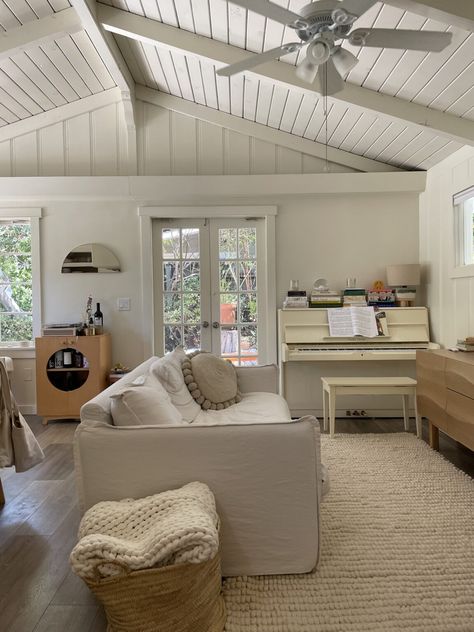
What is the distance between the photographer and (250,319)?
4504mm

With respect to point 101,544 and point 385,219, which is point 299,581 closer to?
point 101,544

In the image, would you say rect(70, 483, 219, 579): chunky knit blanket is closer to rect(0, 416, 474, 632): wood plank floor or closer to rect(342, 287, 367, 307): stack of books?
rect(0, 416, 474, 632): wood plank floor

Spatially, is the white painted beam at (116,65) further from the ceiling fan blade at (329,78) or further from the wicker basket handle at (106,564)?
the wicker basket handle at (106,564)

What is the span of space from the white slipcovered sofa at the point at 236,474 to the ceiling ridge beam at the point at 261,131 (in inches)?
130

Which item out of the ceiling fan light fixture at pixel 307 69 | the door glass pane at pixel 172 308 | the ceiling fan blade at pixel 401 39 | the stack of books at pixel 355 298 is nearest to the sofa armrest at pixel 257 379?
the stack of books at pixel 355 298

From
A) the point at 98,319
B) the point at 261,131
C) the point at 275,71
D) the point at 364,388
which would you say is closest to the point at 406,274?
the point at 364,388

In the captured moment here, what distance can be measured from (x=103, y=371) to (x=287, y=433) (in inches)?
111

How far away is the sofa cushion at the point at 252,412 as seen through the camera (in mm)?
2559

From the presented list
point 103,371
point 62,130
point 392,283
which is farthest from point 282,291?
point 62,130

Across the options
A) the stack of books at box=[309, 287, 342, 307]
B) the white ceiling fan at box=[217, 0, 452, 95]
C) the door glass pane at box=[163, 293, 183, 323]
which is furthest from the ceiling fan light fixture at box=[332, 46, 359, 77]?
the door glass pane at box=[163, 293, 183, 323]

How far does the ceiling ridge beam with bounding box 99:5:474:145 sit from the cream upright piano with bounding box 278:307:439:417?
1.65 m

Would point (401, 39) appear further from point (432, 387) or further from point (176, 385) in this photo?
point (432, 387)

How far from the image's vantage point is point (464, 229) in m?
3.63

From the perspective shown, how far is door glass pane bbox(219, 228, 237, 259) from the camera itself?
447 centimetres
